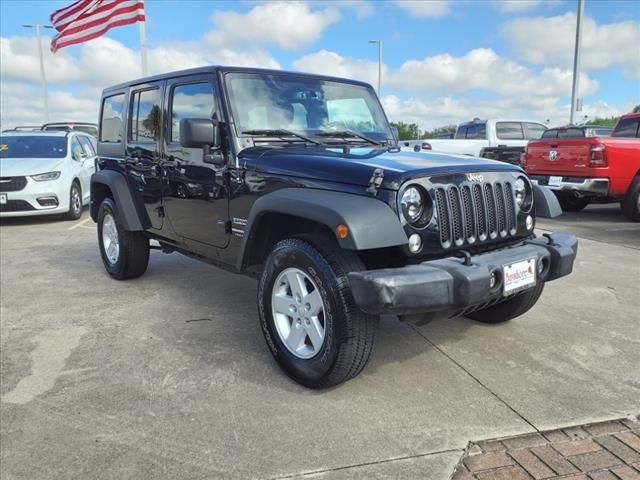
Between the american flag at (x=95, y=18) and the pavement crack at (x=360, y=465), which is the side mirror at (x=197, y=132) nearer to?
the pavement crack at (x=360, y=465)

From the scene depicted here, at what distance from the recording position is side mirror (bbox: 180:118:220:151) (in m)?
3.25

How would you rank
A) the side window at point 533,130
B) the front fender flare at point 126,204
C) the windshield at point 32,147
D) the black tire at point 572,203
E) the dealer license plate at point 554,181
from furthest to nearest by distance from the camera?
1. the side window at point 533,130
2. the black tire at point 572,203
3. the windshield at point 32,147
4. the dealer license plate at point 554,181
5. the front fender flare at point 126,204

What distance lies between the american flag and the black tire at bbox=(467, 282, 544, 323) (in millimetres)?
11081

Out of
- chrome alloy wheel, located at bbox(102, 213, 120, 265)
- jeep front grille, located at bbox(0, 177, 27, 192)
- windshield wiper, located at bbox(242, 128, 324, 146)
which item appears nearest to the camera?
windshield wiper, located at bbox(242, 128, 324, 146)

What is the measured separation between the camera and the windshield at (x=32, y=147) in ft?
31.7

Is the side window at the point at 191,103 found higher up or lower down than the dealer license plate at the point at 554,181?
higher up

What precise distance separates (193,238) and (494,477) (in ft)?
9.33

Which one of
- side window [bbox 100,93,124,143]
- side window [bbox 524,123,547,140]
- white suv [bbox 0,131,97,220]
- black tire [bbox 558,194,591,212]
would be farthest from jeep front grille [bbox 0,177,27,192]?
side window [bbox 524,123,547,140]

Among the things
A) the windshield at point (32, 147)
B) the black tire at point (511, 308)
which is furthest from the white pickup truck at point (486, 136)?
the black tire at point (511, 308)

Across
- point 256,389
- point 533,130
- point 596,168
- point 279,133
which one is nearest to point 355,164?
point 279,133

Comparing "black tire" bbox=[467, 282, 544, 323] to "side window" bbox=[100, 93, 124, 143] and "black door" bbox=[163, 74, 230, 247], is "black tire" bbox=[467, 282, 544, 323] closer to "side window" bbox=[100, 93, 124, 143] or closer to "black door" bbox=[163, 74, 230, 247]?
"black door" bbox=[163, 74, 230, 247]

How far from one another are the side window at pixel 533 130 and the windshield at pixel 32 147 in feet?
37.7

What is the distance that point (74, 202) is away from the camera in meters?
9.70

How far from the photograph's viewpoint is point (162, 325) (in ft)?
13.1
